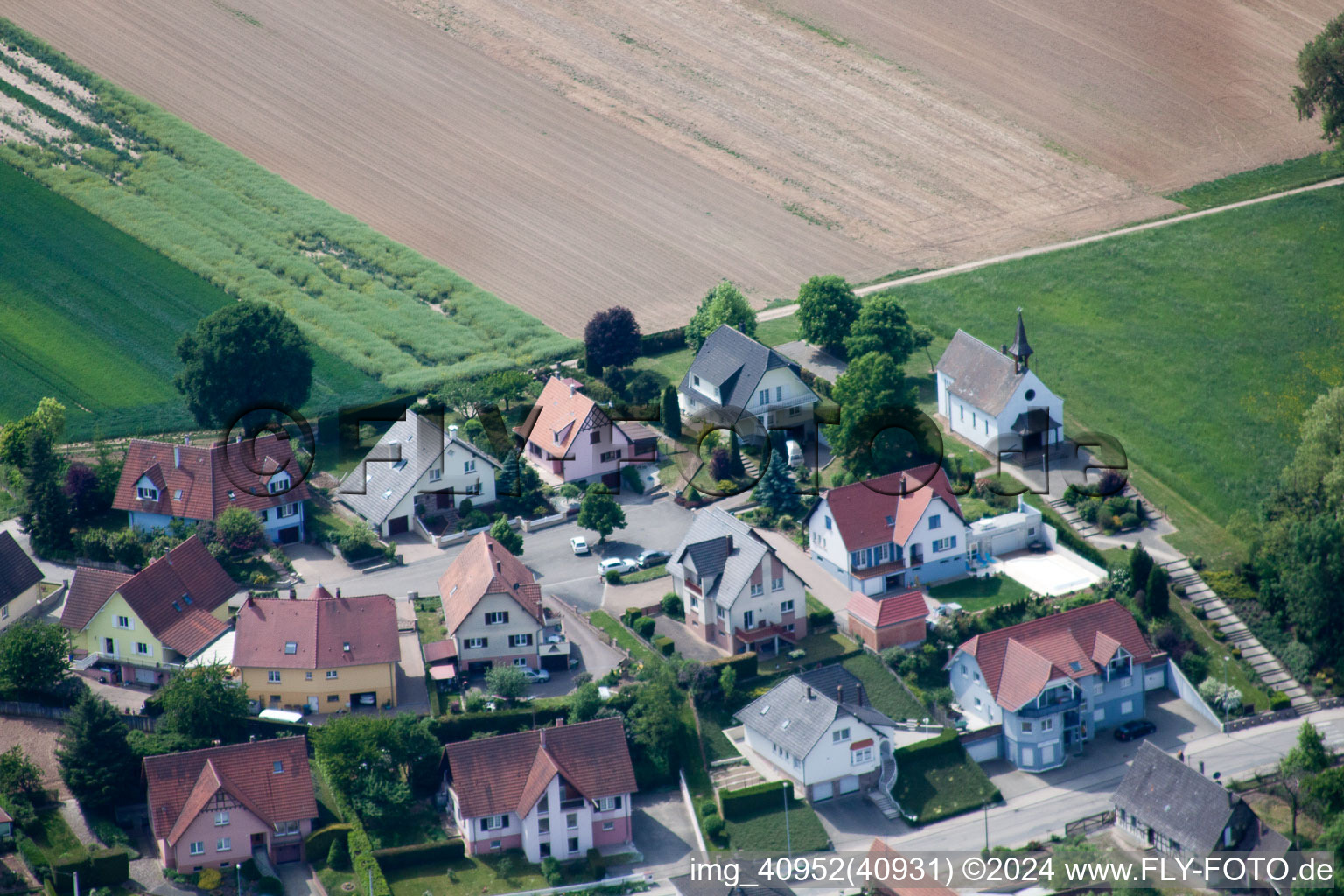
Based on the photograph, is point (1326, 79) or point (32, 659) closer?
point (32, 659)

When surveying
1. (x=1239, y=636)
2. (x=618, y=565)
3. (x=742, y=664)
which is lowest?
(x=742, y=664)

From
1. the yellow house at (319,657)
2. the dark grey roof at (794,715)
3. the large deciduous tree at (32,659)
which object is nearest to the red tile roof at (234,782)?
the yellow house at (319,657)

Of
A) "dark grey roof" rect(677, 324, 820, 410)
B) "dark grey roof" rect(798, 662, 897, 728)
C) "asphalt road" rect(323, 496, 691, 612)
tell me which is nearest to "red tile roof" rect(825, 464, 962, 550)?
"asphalt road" rect(323, 496, 691, 612)

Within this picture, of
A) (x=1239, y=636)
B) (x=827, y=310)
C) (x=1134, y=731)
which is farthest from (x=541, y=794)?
(x=827, y=310)

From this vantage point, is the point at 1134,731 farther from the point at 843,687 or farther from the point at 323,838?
the point at 323,838

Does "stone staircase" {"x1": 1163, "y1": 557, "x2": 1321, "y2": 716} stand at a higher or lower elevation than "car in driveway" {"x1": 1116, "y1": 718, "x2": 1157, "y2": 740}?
higher

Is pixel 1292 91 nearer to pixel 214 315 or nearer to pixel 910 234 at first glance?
pixel 910 234

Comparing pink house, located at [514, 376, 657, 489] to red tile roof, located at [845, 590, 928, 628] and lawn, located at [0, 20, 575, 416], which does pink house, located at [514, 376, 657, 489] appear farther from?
red tile roof, located at [845, 590, 928, 628]

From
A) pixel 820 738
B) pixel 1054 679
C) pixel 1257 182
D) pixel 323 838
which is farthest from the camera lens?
pixel 1257 182
